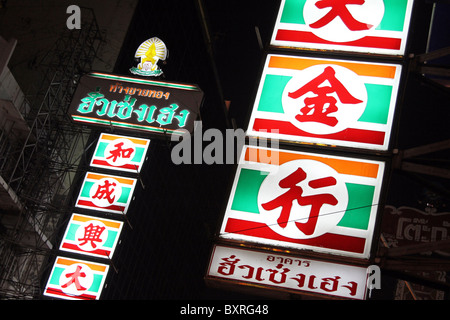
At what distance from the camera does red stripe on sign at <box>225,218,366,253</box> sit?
673 centimetres

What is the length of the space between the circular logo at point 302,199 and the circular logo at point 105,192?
41.7 feet

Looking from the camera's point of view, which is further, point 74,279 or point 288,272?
point 74,279

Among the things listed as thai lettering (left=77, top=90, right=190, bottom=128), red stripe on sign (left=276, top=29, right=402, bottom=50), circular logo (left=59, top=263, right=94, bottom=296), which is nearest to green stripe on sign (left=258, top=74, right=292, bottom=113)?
red stripe on sign (left=276, top=29, right=402, bottom=50)

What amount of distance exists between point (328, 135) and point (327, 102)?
627 mm

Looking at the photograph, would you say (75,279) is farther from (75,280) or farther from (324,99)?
(324,99)

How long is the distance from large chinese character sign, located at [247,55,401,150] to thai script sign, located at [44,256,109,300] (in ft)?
40.0

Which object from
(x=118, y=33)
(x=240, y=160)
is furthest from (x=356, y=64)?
(x=118, y=33)

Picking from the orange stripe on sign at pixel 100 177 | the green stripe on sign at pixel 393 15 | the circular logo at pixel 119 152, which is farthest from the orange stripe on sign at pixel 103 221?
the green stripe on sign at pixel 393 15

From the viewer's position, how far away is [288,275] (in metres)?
6.61

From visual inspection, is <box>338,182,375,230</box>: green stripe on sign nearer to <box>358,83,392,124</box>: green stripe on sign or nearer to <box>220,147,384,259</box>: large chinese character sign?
<box>220,147,384,259</box>: large chinese character sign

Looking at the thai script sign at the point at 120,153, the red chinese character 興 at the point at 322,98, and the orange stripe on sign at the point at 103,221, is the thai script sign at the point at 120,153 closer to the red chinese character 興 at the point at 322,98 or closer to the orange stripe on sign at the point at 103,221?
the orange stripe on sign at the point at 103,221

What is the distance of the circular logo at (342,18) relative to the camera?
870 cm

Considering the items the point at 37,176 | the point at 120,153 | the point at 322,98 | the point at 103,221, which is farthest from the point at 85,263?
the point at 322,98

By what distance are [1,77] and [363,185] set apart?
1618cm
